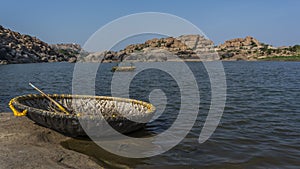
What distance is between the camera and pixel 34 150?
7016 millimetres

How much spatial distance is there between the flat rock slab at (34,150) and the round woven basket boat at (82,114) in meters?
→ 0.46

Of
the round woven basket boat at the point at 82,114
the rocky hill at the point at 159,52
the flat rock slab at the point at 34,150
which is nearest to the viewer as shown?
the flat rock slab at the point at 34,150

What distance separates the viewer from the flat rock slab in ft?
20.0

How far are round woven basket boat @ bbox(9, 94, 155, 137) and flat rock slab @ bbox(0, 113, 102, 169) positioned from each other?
0.46m

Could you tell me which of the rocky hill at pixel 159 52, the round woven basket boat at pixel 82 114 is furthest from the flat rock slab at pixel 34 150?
the rocky hill at pixel 159 52

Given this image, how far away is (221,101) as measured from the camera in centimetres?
1748

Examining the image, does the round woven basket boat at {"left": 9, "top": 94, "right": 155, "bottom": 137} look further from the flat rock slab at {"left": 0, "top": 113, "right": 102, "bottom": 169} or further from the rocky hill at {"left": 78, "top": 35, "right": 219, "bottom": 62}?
the rocky hill at {"left": 78, "top": 35, "right": 219, "bottom": 62}

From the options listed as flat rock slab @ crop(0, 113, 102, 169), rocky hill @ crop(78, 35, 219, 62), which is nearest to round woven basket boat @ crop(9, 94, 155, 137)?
flat rock slab @ crop(0, 113, 102, 169)

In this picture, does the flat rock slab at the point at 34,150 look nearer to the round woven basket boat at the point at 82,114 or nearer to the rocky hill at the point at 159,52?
the round woven basket boat at the point at 82,114

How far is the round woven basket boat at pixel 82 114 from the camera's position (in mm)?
8242

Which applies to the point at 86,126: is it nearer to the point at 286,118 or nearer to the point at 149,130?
the point at 149,130

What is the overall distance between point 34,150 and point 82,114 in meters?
3.11

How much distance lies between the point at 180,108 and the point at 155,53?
425 feet

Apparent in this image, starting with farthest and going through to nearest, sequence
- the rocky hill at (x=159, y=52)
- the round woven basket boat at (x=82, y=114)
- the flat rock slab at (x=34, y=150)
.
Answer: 1. the rocky hill at (x=159, y=52)
2. the round woven basket boat at (x=82, y=114)
3. the flat rock slab at (x=34, y=150)
